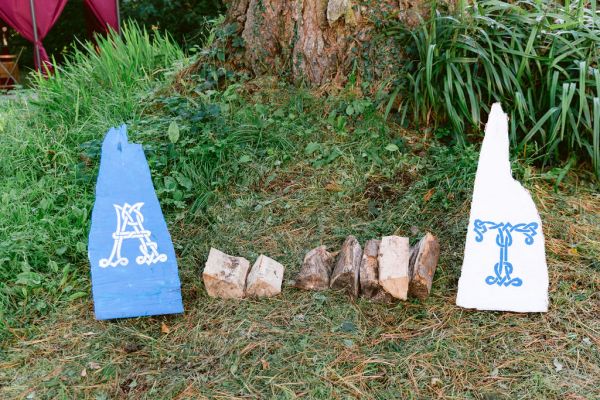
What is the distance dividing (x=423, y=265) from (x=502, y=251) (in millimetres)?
338

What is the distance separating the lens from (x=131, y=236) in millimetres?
2602

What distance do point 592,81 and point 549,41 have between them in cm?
35

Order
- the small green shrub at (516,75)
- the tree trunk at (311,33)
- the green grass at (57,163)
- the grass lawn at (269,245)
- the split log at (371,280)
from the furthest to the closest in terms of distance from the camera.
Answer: the tree trunk at (311,33), the small green shrub at (516,75), the green grass at (57,163), the split log at (371,280), the grass lawn at (269,245)

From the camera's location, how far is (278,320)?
2.62 m

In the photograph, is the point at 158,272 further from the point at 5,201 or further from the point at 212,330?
the point at 5,201

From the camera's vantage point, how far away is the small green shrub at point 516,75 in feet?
10.8

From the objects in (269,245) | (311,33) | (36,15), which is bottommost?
(269,245)

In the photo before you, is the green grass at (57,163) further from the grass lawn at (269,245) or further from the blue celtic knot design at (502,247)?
the blue celtic knot design at (502,247)

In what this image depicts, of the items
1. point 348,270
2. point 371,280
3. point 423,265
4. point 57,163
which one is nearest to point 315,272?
point 348,270

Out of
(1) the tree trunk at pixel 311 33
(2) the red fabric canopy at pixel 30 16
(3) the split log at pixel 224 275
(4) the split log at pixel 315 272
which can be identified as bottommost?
(4) the split log at pixel 315 272

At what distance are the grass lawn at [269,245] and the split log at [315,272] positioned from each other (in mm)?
49

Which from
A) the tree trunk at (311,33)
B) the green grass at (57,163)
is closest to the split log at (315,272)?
the green grass at (57,163)

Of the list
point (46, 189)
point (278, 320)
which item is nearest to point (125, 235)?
point (278, 320)

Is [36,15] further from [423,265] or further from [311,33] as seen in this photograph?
[423,265]
